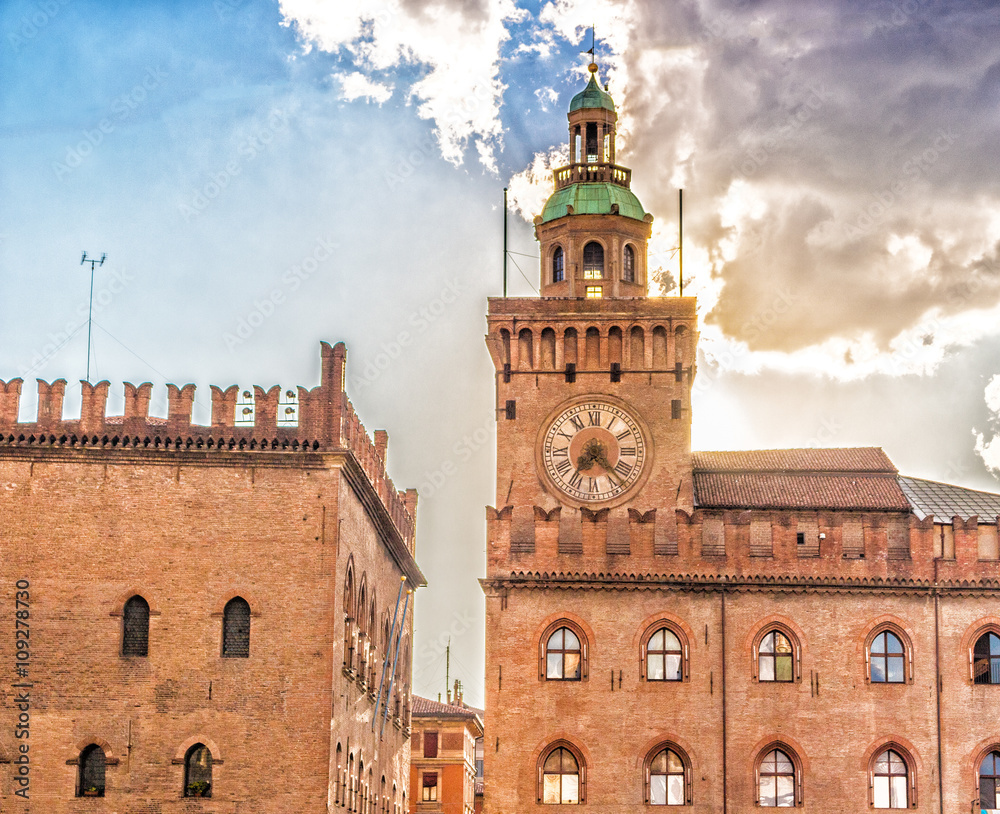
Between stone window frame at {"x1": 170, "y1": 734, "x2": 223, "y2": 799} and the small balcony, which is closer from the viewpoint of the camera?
stone window frame at {"x1": 170, "y1": 734, "x2": 223, "y2": 799}

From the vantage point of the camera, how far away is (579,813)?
46.3 m

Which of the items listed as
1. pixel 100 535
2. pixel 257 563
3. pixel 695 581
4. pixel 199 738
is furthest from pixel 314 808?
pixel 695 581

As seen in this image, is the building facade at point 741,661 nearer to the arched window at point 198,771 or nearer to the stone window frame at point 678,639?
the stone window frame at point 678,639

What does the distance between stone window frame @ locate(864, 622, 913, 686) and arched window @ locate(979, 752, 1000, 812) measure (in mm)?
3108

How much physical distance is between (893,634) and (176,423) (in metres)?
21.6

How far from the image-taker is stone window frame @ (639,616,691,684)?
155ft

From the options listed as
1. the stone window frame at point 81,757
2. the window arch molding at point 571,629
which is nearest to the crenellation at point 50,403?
the stone window frame at point 81,757

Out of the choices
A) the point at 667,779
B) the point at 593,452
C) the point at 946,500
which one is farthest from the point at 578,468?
the point at 946,500

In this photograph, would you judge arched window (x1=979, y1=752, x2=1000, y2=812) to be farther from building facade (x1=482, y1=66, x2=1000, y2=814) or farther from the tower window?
the tower window

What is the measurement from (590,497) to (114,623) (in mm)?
16460

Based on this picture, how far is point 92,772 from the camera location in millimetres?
42469

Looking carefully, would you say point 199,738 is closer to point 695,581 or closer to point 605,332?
point 695,581

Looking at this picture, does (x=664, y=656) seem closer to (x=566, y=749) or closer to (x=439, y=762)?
(x=566, y=749)

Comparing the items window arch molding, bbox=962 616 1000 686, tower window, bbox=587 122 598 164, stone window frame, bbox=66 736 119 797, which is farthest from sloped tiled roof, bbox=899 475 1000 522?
stone window frame, bbox=66 736 119 797
